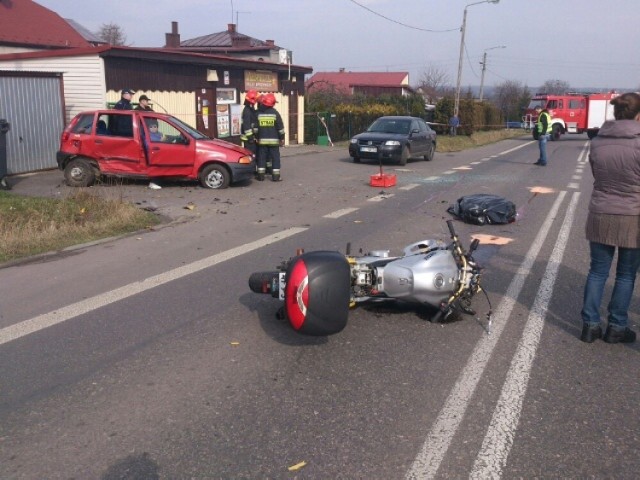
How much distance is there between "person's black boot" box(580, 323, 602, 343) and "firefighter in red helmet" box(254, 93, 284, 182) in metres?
11.1

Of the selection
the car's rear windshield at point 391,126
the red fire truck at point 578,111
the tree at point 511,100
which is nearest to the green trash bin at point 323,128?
the car's rear windshield at point 391,126

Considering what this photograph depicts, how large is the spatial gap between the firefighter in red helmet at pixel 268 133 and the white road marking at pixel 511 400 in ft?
32.0

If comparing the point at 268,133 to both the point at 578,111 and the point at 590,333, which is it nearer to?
the point at 590,333

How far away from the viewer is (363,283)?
5340 millimetres

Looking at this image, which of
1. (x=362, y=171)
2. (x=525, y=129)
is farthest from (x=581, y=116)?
(x=362, y=171)

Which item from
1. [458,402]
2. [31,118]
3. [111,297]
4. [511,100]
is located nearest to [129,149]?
[31,118]

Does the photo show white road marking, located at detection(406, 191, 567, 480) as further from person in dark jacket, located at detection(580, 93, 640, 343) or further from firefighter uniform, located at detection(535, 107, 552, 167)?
firefighter uniform, located at detection(535, 107, 552, 167)

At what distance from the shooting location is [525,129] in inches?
2170

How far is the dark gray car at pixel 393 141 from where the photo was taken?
20.6m

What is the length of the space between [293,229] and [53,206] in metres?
3.92

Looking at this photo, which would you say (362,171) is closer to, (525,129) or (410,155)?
(410,155)

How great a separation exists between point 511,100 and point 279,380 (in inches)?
3039

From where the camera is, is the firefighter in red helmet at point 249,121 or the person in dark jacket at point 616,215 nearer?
the person in dark jacket at point 616,215

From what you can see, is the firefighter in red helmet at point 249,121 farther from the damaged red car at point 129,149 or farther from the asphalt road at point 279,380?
the asphalt road at point 279,380
